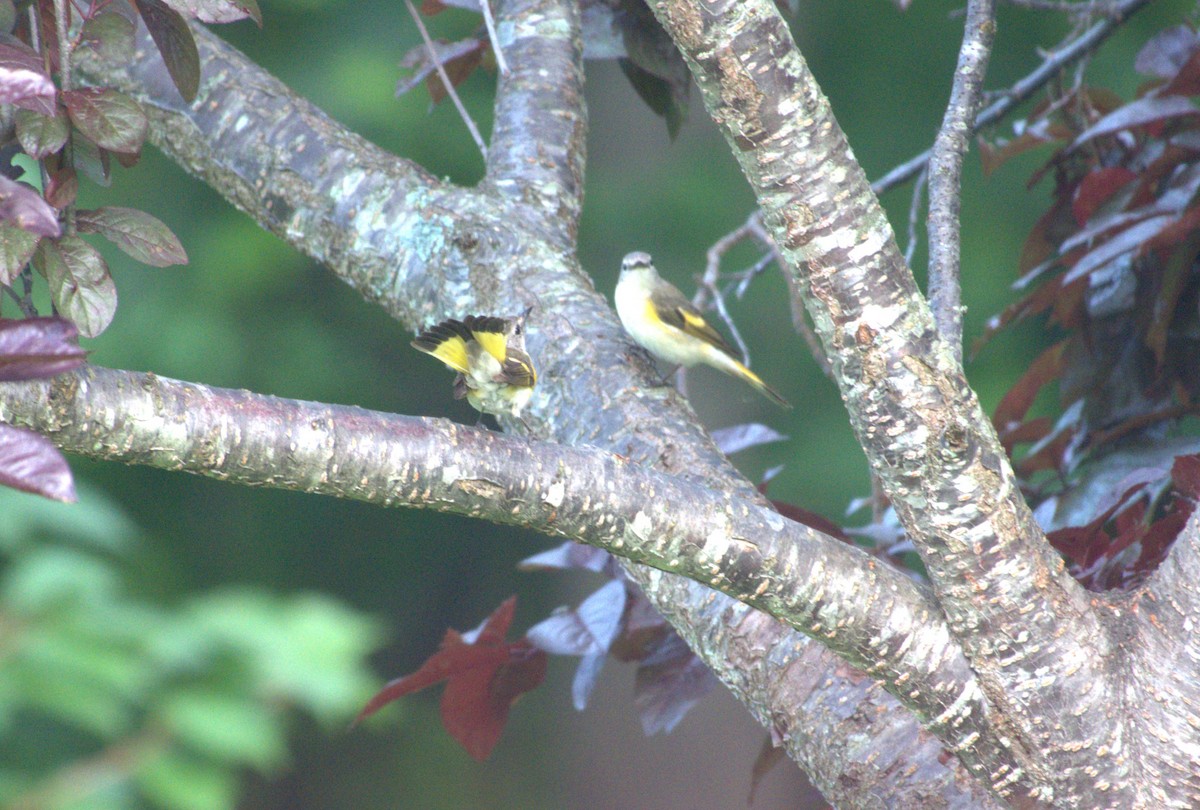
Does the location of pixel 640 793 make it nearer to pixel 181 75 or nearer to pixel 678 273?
pixel 678 273

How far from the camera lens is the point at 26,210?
0.80 metres

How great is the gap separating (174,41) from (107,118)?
0.63ft

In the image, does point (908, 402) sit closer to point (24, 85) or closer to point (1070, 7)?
point (24, 85)

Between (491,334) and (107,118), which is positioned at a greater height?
(107,118)

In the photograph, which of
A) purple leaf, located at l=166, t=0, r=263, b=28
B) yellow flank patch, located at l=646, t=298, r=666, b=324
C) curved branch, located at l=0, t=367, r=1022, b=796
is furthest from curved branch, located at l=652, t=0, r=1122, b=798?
yellow flank patch, located at l=646, t=298, r=666, b=324

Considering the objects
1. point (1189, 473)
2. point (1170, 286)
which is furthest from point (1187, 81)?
point (1189, 473)

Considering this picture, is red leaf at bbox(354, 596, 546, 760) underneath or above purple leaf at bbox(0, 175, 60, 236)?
underneath

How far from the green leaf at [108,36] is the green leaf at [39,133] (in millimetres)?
130

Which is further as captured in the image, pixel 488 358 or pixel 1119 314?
pixel 1119 314

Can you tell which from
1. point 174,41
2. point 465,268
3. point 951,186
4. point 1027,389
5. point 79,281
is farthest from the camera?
point 1027,389

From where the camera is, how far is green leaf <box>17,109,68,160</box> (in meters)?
0.98

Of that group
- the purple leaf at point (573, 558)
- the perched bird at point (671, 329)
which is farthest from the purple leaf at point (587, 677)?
the perched bird at point (671, 329)

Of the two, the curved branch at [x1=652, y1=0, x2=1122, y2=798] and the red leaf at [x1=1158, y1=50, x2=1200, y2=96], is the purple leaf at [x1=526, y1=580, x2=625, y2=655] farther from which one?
the red leaf at [x1=1158, y1=50, x2=1200, y2=96]

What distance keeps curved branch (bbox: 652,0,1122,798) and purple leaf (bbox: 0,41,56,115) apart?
1.74 ft
